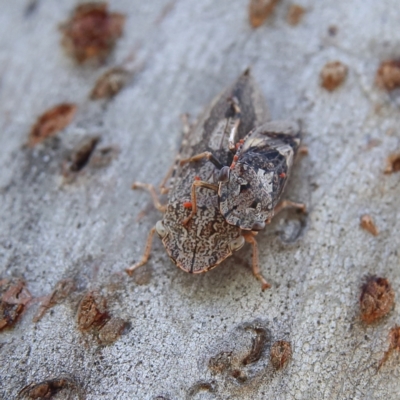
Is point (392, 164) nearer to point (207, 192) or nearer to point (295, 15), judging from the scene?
point (207, 192)

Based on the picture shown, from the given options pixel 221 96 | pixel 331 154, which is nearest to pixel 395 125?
pixel 331 154

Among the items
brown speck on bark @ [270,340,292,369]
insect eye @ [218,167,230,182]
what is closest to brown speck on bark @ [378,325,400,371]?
brown speck on bark @ [270,340,292,369]

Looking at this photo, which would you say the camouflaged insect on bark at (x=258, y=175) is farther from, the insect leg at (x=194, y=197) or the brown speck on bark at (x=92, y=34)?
the brown speck on bark at (x=92, y=34)

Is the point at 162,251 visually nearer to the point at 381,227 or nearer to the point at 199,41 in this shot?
the point at 381,227

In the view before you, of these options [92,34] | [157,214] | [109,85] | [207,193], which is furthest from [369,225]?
[92,34]

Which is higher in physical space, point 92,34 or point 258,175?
point 92,34

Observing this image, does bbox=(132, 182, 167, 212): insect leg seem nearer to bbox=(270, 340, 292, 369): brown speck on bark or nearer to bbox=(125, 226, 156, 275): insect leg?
bbox=(125, 226, 156, 275): insect leg

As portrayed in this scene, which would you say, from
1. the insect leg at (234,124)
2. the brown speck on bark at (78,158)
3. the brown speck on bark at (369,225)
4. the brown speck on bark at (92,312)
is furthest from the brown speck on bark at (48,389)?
the brown speck on bark at (369,225)
